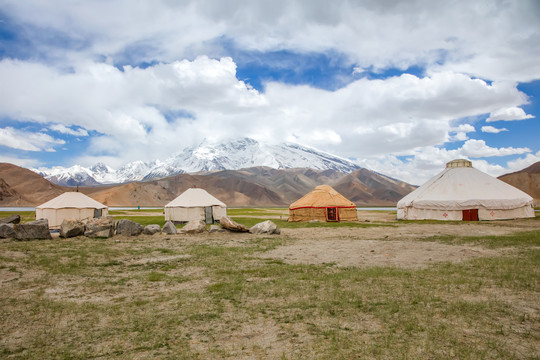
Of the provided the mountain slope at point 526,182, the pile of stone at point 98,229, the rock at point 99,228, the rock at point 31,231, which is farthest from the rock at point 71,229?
the mountain slope at point 526,182

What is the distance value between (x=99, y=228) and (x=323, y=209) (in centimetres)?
1909

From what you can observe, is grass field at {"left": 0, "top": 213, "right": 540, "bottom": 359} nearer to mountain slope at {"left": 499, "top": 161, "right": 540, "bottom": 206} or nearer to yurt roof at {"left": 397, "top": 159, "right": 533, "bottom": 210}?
yurt roof at {"left": 397, "top": 159, "right": 533, "bottom": 210}

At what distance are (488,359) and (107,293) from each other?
6.75 m

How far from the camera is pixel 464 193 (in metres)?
29.7

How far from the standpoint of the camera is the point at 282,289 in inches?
281

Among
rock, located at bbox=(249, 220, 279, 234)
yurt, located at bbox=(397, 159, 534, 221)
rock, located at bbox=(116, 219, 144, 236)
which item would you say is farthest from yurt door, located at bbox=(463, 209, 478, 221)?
rock, located at bbox=(116, 219, 144, 236)

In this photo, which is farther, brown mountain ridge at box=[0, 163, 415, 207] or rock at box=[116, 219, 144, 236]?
brown mountain ridge at box=[0, 163, 415, 207]

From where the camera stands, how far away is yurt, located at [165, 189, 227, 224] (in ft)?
99.3

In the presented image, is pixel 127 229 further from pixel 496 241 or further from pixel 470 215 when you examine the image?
pixel 470 215

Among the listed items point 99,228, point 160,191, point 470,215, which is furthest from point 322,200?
point 160,191

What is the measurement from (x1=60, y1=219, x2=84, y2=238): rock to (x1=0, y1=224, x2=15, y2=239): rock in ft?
6.50

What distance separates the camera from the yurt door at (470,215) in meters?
28.7

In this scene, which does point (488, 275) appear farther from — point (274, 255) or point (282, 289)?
point (274, 255)

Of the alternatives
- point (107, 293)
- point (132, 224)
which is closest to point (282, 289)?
point (107, 293)
